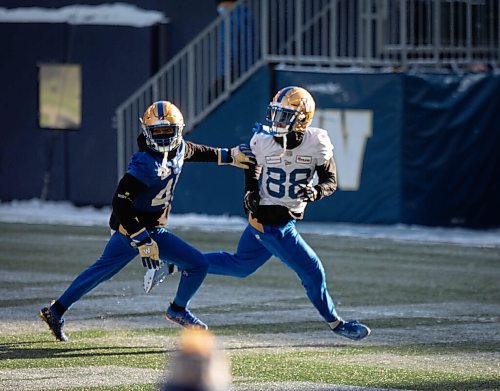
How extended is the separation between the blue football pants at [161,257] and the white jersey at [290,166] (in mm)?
649

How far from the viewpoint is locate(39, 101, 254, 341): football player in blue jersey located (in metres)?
8.77

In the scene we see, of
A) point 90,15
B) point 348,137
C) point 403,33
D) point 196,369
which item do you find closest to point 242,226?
point 348,137

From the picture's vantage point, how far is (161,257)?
8.94m

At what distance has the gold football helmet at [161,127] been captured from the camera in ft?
29.1

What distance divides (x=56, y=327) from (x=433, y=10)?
12.4 metres

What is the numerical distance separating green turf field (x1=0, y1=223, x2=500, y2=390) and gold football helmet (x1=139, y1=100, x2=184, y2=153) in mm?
1374

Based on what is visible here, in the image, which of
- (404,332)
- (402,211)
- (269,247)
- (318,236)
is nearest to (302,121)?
(269,247)

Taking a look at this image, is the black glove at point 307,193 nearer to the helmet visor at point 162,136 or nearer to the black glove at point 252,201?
the black glove at point 252,201

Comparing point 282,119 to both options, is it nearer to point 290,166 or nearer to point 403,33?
point 290,166

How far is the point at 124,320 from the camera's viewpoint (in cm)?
1020

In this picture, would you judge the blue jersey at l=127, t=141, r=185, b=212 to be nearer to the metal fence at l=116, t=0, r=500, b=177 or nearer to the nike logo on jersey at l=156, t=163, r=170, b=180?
the nike logo on jersey at l=156, t=163, r=170, b=180

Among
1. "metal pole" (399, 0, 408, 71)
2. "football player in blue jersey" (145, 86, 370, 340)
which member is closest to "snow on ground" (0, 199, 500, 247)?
"metal pole" (399, 0, 408, 71)

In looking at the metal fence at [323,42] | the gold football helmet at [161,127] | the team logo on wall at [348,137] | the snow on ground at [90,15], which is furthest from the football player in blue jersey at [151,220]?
the snow on ground at [90,15]

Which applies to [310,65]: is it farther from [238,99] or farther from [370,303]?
[370,303]
